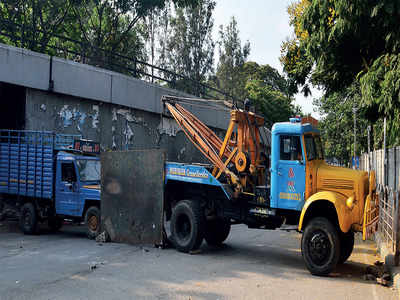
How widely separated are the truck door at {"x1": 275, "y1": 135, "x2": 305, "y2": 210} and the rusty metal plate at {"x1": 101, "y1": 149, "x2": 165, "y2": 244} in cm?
317

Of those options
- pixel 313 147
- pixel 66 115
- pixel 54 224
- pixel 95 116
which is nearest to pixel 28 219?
pixel 54 224

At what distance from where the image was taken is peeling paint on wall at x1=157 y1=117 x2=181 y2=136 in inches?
872

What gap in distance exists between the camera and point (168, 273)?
794cm

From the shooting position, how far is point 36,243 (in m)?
11.4

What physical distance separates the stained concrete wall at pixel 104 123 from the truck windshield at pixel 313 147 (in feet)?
35.5

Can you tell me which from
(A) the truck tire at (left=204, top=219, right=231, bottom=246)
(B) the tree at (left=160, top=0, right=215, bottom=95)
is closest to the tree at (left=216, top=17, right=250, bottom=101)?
(B) the tree at (left=160, top=0, right=215, bottom=95)

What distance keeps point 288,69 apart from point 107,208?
8.41 metres

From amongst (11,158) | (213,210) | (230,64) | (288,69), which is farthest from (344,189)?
(230,64)

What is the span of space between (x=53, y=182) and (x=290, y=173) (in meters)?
7.41

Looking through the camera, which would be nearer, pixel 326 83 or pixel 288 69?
pixel 326 83

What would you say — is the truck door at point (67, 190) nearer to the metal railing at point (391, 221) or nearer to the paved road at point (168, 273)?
the paved road at point (168, 273)

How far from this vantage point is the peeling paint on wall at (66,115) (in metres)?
16.7

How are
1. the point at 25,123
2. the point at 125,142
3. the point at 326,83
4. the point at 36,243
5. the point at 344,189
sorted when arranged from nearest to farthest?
the point at 344,189 < the point at 36,243 < the point at 326,83 < the point at 25,123 < the point at 125,142

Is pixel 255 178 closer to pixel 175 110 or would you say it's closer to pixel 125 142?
pixel 175 110
